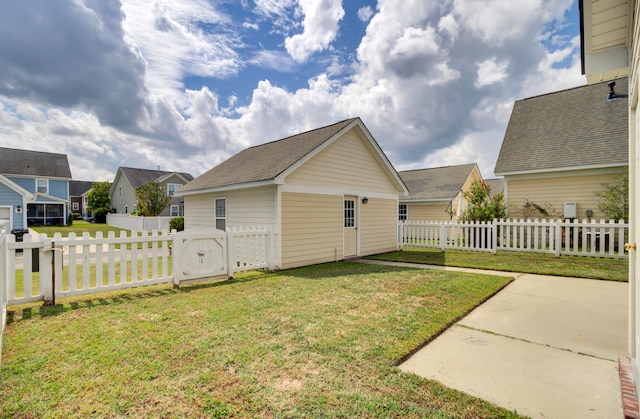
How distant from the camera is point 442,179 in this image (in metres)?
22.3

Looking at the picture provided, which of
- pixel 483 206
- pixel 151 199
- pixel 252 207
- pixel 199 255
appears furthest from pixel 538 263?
pixel 151 199

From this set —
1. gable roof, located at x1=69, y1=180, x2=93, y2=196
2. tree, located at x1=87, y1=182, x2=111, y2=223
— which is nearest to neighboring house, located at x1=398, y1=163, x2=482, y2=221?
tree, located at x1=87, y1=182, x2=111, y2=223

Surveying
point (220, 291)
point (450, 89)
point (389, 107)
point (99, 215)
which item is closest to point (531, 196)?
point (450, 89)

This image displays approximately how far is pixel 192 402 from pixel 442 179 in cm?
2291

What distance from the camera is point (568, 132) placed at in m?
13.6

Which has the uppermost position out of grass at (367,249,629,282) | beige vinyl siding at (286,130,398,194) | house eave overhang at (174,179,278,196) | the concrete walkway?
beige vinyl siding at (286,130,398,194)

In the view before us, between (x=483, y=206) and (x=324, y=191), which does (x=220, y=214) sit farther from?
(x=483, y=206)

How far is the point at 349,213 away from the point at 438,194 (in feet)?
38.2

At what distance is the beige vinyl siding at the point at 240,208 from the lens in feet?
28.9

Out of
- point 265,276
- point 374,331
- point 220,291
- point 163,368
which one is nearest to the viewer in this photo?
point 163,368

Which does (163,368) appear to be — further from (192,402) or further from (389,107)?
Answer: (389,107)

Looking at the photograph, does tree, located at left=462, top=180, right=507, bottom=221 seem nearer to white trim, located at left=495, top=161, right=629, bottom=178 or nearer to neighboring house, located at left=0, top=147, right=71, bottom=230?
white trim, located at left=495, top=161, right=629, bottom=178

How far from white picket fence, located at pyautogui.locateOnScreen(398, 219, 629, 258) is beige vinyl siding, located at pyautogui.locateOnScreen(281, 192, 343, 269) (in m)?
5.01

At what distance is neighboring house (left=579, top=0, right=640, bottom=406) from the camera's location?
91.4 inches
